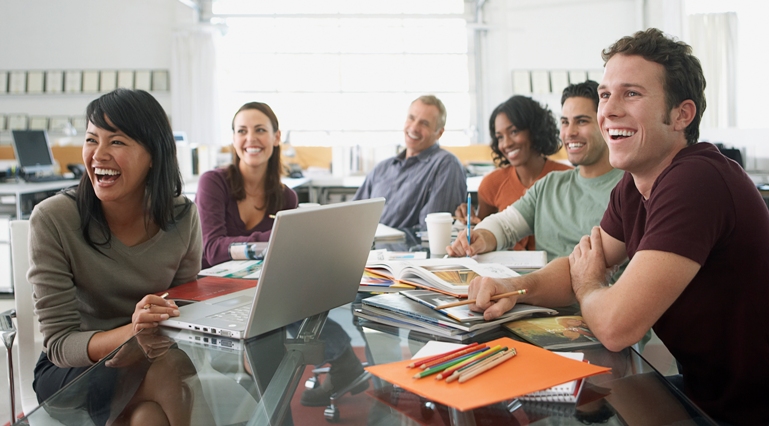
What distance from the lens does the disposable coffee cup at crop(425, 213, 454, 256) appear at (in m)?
2.03

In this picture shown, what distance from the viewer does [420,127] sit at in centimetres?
364

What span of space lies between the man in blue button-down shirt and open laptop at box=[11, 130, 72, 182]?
11.1ft

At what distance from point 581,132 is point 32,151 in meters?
5.06

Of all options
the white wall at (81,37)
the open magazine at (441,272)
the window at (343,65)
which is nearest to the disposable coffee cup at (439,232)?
the open magazine at (441,272)

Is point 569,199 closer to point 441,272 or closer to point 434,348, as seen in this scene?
point 441,272

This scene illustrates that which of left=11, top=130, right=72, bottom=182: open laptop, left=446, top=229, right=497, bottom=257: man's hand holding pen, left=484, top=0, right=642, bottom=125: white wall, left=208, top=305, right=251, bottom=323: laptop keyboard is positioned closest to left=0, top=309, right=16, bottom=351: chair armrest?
left=208, top=305, right=251, bottom=323: laptop keyboard

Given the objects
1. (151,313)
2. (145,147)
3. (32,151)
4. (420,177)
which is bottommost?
(151,313)

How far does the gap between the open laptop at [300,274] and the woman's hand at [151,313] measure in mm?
16

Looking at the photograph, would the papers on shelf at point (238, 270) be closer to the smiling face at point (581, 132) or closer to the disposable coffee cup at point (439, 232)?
the disposable coffee cup at point (439, 232)

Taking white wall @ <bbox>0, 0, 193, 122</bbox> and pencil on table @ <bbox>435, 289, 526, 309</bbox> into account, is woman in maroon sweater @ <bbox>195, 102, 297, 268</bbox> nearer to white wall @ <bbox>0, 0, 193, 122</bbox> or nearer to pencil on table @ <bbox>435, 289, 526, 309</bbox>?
pencil on table @ <bbox>435, 289, 526, 309</bbox>

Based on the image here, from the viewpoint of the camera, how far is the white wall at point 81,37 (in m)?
8.98

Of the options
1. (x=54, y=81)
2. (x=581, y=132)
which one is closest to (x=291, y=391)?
(x=581, y=132)

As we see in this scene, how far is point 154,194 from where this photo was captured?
1.58 m

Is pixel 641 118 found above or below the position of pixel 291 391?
above
